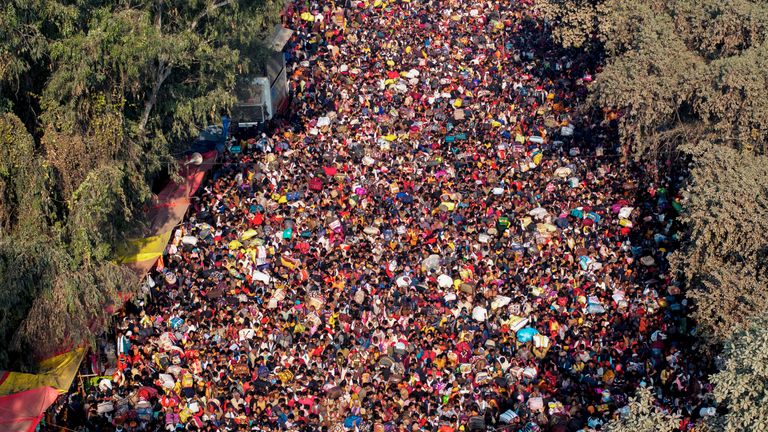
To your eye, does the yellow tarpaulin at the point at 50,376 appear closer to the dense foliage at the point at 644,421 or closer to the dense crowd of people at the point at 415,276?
the dense crowd of people at the point at 415,276

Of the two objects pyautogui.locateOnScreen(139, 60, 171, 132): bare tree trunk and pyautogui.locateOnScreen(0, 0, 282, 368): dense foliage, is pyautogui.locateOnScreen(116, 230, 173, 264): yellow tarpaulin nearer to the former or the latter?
pyautogui.locateOnScreen(0, 0, 282, 368): dense foliage

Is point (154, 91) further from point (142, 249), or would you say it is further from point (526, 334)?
point (526, 334)

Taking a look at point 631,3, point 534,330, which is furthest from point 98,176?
point 631,3

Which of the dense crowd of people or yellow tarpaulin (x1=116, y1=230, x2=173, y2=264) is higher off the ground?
yellow tarpaulin (x1=116, y1=230, x2=173, y2=264)

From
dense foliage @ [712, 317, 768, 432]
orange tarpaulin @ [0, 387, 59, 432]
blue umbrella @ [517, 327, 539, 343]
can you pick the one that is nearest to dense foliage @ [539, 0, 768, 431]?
dense foliage @ [712, 317, 768, 432]

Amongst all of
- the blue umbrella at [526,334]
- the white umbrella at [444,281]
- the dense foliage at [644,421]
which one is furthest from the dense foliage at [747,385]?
the white umbrella at [444,281]

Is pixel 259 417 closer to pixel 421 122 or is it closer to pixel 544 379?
pixel 544 379
